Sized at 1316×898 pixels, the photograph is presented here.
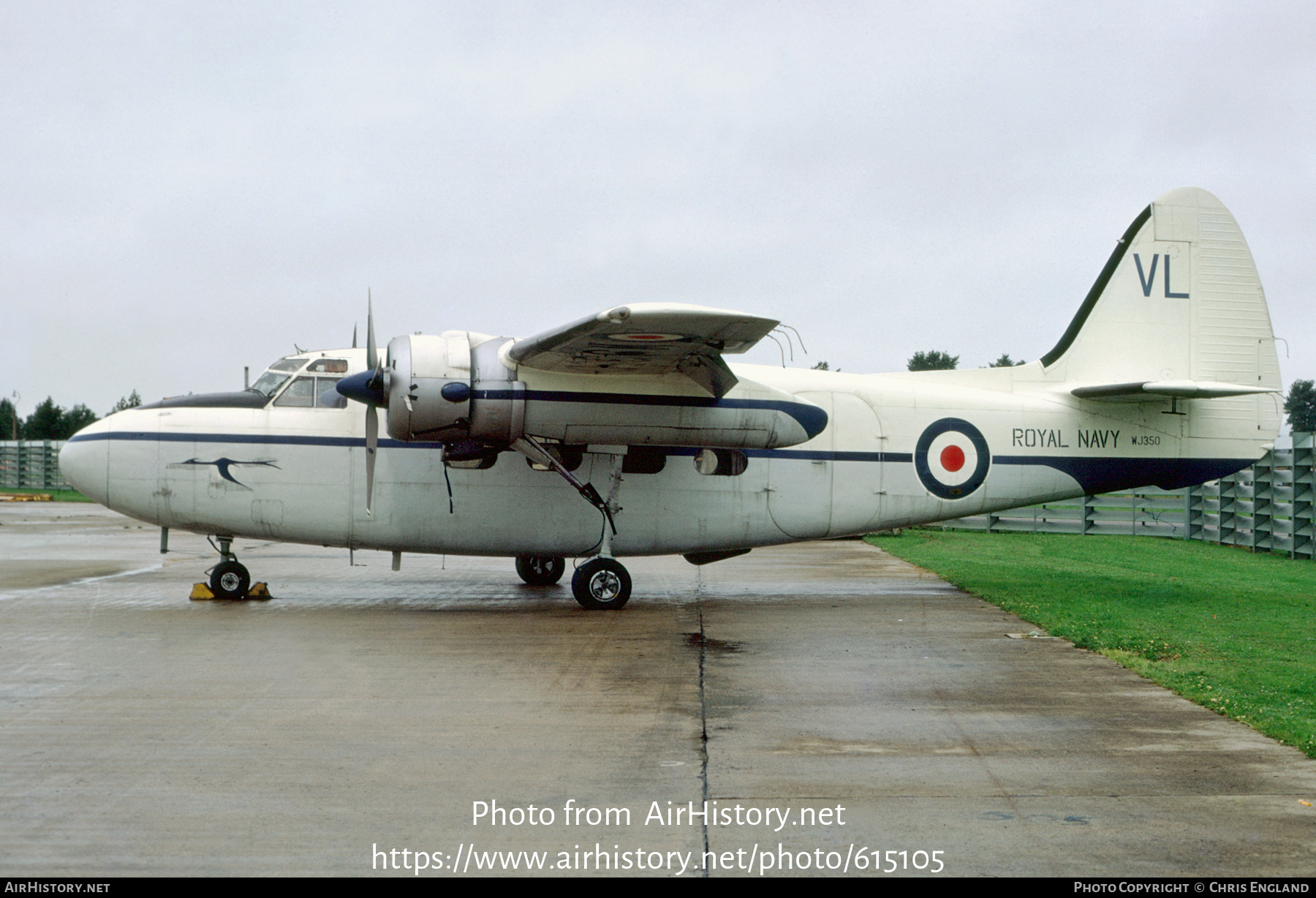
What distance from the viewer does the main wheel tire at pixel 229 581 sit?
12664mm

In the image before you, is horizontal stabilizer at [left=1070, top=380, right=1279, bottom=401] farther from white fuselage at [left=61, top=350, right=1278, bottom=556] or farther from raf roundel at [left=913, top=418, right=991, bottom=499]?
raf roundel at [left=913, top=418, right=991, bottom=499]

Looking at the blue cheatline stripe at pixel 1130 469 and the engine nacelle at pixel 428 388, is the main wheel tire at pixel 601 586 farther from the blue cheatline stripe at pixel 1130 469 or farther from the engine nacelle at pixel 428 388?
the blue cheatline stripe at pixel 1130 469

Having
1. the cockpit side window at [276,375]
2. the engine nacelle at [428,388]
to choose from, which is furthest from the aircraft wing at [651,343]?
the cockpit side window at [276,375]

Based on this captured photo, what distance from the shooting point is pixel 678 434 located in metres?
11.7

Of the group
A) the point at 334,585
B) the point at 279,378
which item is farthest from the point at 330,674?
the point at 334,585

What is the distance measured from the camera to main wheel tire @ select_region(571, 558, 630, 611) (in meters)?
12.1

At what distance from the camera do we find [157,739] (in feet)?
20.4

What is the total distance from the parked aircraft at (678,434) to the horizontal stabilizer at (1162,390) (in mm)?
34

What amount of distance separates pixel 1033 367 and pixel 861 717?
8643 mm

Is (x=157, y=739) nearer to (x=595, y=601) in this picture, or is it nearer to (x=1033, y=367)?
(x=595, y=601)

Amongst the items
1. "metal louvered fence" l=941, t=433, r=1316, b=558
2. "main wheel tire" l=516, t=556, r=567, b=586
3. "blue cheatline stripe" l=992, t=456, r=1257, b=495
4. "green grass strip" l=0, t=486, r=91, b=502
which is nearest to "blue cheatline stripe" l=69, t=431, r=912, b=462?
"main wheel tire" l=516, t=556, r=567, b=586

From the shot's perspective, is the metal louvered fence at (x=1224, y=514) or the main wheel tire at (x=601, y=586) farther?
the metal louvered fence at (x=1224, y=514)

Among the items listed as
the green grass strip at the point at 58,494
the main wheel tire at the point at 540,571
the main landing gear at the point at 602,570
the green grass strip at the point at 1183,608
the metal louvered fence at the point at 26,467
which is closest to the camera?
the green grass strip at the point at 1183,608

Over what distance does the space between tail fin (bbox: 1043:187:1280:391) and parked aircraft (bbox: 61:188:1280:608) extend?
0.10ft
